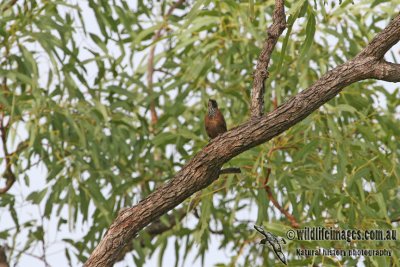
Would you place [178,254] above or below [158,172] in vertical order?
below

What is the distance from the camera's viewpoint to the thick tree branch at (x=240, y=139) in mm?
2752

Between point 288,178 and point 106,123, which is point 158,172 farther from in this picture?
point 288,178

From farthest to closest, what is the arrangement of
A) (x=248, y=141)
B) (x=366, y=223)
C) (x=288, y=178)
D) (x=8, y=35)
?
1. (x=8, y=35)
2. (x=288, y=178)
3. (x=366, y=223)
4. (x=248, y=141)

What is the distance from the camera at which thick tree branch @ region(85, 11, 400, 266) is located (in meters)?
2.75

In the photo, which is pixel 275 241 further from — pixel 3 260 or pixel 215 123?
pixel 3 260

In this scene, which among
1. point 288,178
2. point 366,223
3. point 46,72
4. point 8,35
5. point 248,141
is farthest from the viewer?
point 46,72

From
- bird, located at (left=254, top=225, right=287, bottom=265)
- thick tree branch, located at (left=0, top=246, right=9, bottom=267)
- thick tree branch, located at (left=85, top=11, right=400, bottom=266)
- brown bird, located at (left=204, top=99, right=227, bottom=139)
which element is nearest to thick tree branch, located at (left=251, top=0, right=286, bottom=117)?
thick tree branch, located at (left=85, top=11, right=400, bottom=266)

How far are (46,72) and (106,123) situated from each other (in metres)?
0.44

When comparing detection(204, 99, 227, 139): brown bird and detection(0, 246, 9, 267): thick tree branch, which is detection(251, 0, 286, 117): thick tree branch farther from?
detection(0, 246, 9, 267): thick tree branch

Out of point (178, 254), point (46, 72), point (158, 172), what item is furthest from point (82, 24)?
point (178, 254)

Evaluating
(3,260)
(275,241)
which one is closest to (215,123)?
(275,241)

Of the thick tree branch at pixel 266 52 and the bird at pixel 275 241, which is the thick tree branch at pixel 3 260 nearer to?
the bird at pixel 275 241

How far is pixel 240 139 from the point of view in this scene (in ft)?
9.11

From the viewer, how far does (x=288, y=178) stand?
3.99m
